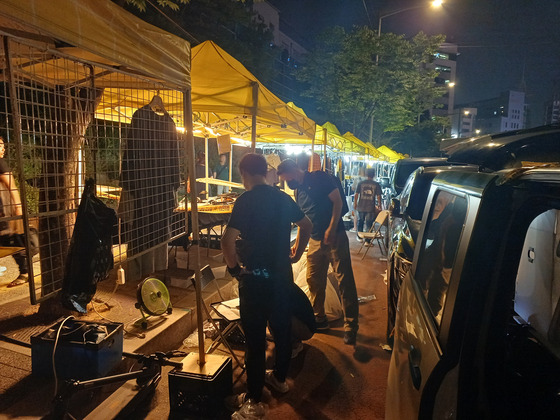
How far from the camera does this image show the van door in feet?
4.35

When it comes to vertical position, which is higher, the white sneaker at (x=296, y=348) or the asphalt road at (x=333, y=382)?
the white sneaker at (x=296, y=348)

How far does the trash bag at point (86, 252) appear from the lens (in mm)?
2129

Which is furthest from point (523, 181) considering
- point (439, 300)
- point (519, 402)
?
point (519, 402)

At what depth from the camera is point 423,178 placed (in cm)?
450

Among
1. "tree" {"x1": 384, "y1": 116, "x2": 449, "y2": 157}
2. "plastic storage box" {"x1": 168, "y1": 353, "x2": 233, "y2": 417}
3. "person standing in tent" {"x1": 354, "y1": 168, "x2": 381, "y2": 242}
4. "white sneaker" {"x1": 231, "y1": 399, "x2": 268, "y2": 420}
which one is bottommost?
"white sneaker" {"x1": 231, "y1": 399, "x2": 268, "y2": 420}

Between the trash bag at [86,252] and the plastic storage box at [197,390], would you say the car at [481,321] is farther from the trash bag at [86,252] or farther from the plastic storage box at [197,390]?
the trash bag at [86,252]

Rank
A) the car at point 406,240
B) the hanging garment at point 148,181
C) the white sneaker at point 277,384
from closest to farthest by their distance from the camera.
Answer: the hanging garment at point 148,181 < the white sneaker at point 277,384 < the car at point 406,240

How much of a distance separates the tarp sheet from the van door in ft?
6.63

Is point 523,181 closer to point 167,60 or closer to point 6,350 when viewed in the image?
point 167,60

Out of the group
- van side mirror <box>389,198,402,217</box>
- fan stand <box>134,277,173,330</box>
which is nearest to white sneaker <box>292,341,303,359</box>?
fan stand <box>134,277,173,330</box>

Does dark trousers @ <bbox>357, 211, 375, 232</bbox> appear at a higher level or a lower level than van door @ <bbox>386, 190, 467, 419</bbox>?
lower

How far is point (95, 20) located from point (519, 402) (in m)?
2.68

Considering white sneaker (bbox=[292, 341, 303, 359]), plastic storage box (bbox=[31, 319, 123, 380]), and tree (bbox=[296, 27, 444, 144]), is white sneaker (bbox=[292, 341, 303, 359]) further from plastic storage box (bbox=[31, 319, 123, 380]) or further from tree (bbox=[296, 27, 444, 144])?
tree (bbox=[296, 27, 444, 144])

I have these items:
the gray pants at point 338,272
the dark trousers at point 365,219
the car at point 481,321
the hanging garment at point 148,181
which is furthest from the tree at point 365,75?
the car at point 481,321
